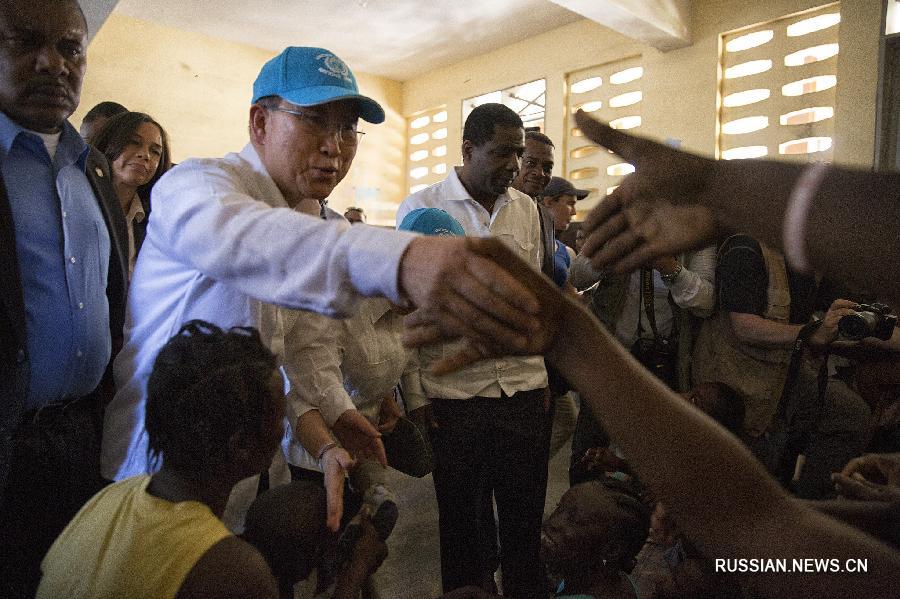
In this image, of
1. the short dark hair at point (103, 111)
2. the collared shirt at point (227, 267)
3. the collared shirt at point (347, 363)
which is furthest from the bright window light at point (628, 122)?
the collared shirt at point (227, 267)

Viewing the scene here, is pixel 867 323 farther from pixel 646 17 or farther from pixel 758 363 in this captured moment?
pixel 646 17

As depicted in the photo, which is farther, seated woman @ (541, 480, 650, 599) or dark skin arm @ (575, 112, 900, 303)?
seated woman @ (541, 480, 650, 599)

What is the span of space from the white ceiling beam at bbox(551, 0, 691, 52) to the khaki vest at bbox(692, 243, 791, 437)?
12.7 ft

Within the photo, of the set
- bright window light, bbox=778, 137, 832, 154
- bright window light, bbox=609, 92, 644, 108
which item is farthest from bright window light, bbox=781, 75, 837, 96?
bright window light, bbox=609, 92, 644, 108

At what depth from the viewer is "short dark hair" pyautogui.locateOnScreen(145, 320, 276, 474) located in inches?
53.4

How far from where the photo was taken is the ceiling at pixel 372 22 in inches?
297

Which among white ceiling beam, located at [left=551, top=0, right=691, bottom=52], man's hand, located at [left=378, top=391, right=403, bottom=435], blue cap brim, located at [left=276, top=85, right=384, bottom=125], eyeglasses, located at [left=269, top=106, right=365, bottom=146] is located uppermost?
white ceiling beam, located at [left=551, top=0, right=691, bottom=52]

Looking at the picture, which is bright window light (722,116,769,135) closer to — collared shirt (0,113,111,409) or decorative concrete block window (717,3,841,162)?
decorative concrete block window (717,3,841,162)

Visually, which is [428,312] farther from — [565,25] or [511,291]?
[565,25]

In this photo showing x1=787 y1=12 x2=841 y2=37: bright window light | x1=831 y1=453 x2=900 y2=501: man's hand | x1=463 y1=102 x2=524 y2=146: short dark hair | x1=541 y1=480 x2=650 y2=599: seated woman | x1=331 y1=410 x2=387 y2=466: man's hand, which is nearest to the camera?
x1=831 y1=453 x2=900 y2=501: man's hand

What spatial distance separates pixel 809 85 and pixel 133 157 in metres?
5.61

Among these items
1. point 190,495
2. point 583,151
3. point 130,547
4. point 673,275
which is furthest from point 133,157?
point 583,151

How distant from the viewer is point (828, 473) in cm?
298

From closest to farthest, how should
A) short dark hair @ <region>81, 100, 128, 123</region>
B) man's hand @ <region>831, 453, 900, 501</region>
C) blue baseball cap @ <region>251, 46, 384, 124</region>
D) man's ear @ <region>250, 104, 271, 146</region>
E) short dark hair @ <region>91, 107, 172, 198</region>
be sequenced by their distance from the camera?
man's hand @ <region>831, 453, 900, 501</region> → blue baseball cap @ <region>251, 46, 384, 124</region> → man's ear @ <region>250, 104, 271, 146</region> → short dark hair @ <region>91, 107, 172, 198</region> → short dark hair @ <region>81, 100, 128, 123</region>
